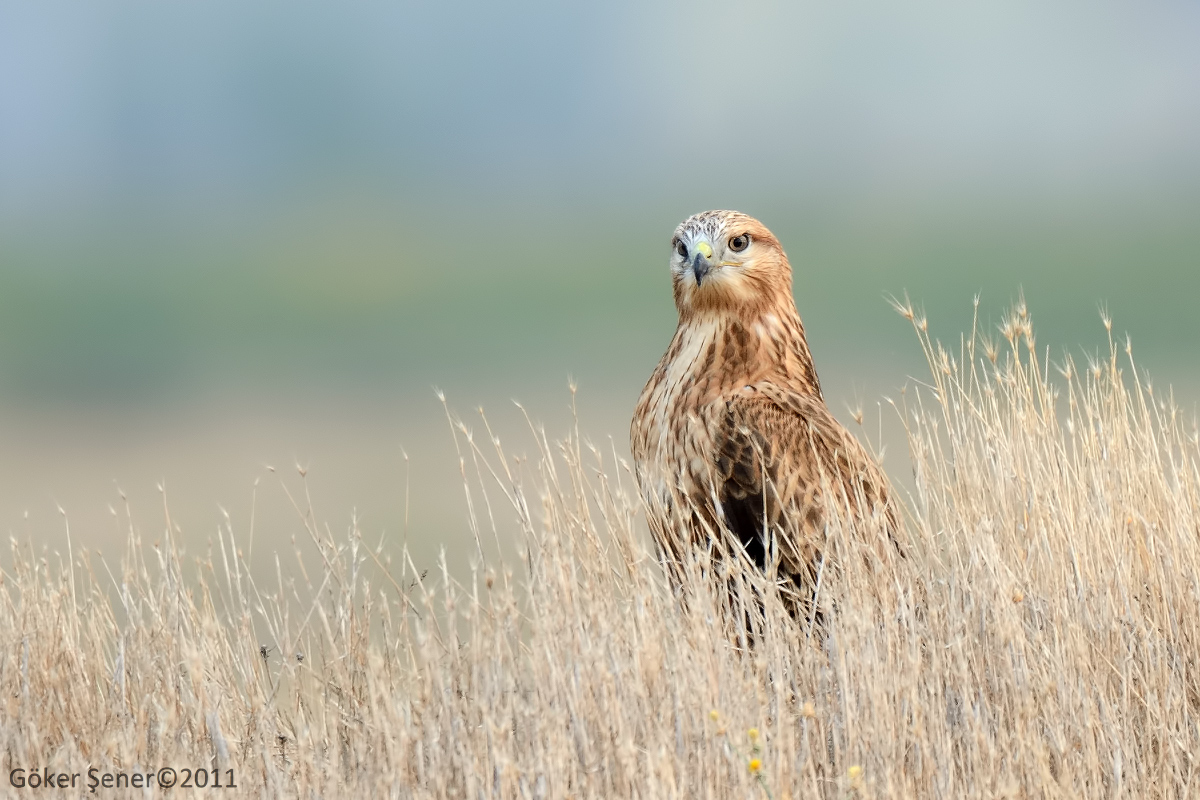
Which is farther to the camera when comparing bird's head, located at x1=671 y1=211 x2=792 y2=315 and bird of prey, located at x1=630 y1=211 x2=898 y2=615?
bird's head, located at x1=671 y1=211 x2=792 y2=315

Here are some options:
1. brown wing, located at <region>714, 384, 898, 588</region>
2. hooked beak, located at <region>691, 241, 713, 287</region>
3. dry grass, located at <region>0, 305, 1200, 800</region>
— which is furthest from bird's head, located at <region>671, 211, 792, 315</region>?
dry grass, located at <region>0, 305, 1200, 800</region>

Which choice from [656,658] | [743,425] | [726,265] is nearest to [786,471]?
[743,425]

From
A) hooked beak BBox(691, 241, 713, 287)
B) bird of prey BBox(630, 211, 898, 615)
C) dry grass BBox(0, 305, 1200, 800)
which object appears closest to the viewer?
dry grass BBox(0, 305, 1200, 800)

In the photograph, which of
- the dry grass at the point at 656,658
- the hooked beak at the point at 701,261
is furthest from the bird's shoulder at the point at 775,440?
the hooked beak at the point at 701,261

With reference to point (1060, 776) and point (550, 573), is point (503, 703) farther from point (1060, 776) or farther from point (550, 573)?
point (1060, 776)

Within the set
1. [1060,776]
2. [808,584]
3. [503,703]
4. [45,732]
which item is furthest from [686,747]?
[45,732]

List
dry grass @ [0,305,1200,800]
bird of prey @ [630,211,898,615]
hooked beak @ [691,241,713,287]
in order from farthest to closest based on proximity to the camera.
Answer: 1. hooked beak @ [691,241,713,287]
2. bird of prey @ [630,211,898,615]
3. dry grass @ [0,305,1200,800]

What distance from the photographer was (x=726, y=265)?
554 cm

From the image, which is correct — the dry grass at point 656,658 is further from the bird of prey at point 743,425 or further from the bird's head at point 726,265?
the bird's head at point 726,265

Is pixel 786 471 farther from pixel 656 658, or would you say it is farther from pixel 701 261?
pixel 656 658

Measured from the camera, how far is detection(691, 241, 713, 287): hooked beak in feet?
17.8

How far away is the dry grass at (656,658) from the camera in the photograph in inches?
146

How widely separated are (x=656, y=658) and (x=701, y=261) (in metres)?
2.16

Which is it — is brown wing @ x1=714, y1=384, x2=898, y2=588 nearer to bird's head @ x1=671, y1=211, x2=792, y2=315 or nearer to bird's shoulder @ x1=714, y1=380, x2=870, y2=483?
bird's shoulder @ x1=714, y1=380, x2=870, y2=483
